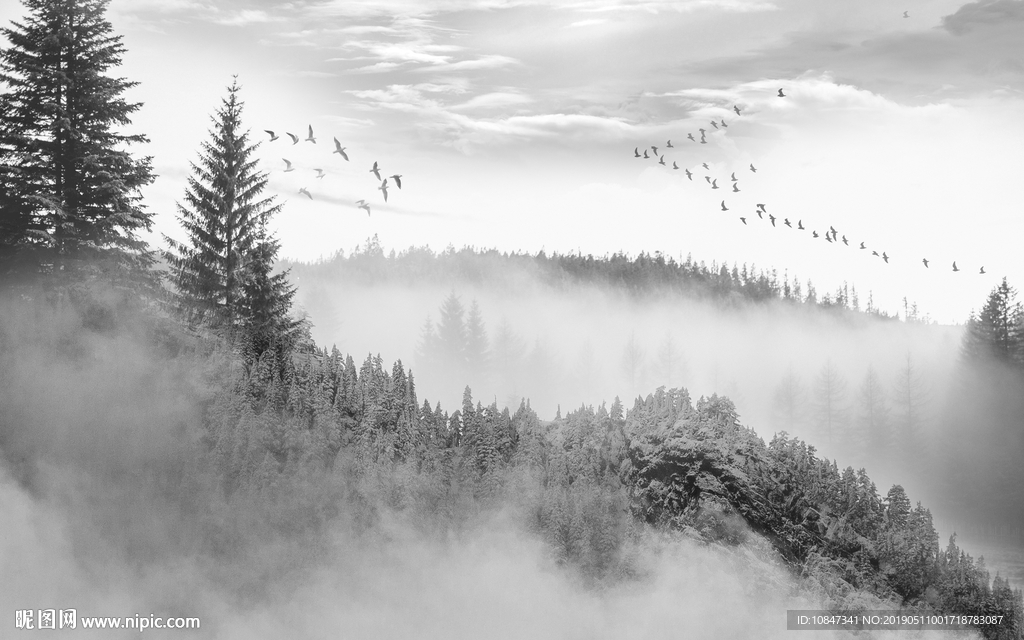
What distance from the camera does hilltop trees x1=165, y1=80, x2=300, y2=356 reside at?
26.8m

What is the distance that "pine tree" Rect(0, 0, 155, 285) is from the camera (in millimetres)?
23688

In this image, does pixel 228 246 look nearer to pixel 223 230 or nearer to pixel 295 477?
pixel 223 230

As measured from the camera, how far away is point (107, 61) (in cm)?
2516

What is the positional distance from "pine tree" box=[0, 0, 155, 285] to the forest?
0.06m

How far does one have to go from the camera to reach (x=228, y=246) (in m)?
27.5

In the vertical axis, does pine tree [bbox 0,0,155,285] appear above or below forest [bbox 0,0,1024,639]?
above

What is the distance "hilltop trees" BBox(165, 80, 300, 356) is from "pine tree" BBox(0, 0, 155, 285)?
2.09 metres

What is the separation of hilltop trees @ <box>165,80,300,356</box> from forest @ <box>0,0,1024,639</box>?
57.8 inches

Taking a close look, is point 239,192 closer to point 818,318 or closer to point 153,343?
point 153,343

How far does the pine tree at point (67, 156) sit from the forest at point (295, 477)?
6 centimetres

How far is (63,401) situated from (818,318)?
197179 mm

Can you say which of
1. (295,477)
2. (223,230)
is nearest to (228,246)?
(223,230)

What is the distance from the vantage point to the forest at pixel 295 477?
19.5m

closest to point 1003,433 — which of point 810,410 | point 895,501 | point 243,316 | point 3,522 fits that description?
point 810,410
